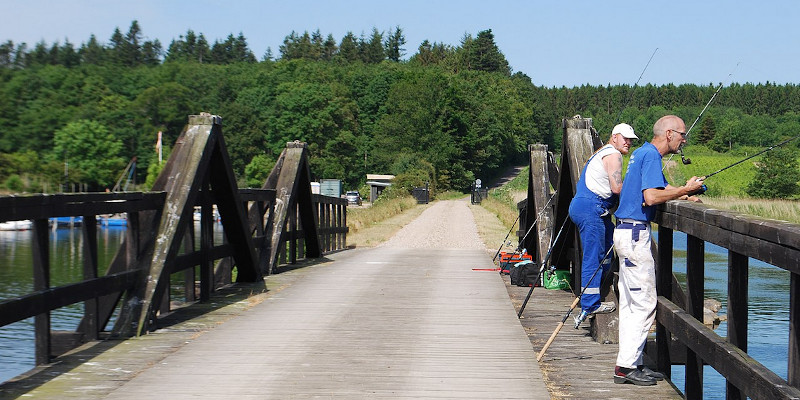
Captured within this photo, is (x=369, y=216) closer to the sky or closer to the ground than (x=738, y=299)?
closer to the ground

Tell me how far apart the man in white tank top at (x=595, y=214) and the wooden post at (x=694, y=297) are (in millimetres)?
1308

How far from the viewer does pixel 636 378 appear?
555 cm

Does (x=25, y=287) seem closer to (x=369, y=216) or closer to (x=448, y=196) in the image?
(x=369, y=216)

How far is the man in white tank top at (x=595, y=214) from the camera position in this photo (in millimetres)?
6434

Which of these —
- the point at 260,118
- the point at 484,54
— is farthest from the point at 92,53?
the point at 484,54

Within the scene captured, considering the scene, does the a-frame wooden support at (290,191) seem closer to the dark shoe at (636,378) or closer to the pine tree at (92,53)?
the dark shoe at (636,378)

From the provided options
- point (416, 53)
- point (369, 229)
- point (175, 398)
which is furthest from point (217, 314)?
point (416, 53)

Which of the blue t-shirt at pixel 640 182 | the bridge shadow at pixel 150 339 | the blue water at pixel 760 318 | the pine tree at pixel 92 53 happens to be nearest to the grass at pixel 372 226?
the blue water at pixel 760 318

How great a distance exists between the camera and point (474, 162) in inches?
4734

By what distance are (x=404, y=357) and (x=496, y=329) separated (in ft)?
5.05

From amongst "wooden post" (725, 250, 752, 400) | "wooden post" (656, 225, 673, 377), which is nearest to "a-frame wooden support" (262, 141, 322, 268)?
"wooden post" (656, 225, 673, 377)

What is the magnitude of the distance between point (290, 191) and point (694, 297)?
29.1 feet

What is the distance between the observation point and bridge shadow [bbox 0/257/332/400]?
552 centimetres

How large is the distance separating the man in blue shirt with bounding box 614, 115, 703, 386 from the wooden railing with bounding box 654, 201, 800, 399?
150mm
